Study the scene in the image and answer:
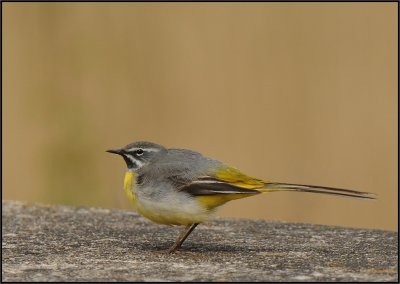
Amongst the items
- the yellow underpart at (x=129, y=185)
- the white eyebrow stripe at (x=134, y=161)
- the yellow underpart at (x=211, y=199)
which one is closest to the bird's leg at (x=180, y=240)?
the yellow underpart at (x=211, y=199)

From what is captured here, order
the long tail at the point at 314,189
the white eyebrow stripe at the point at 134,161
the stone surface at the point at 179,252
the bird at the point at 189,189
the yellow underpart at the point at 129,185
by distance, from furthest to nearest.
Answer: the white eyebrow stripe at the point at 134,161, the yellow underpart at the point at 129,185, the bird at the point at 189,189, the long tail at the point at 314,189, the stone surface at the point at 179,252

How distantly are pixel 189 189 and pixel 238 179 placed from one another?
38cm

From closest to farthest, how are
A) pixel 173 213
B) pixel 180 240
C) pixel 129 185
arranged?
pixel 173 213 → pixel 180 240 → pixel 129 185

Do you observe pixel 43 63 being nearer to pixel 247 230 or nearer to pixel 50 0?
pixel 50 0

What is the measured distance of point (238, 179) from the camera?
7.02m

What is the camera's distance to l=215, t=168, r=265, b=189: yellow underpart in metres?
6.96

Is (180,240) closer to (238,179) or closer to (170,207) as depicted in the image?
(170,207)

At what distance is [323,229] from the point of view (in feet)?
27.0

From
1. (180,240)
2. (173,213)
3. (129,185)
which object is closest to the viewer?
(173,213)

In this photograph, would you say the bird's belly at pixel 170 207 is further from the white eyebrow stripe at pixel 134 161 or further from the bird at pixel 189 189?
the white eyebrow stripe at pixel 134 161

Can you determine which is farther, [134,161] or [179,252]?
[134,161]

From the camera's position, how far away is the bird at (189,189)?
272 inches

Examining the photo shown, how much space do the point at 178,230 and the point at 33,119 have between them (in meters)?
3.03

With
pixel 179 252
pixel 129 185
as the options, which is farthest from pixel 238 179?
pixel 129 185
